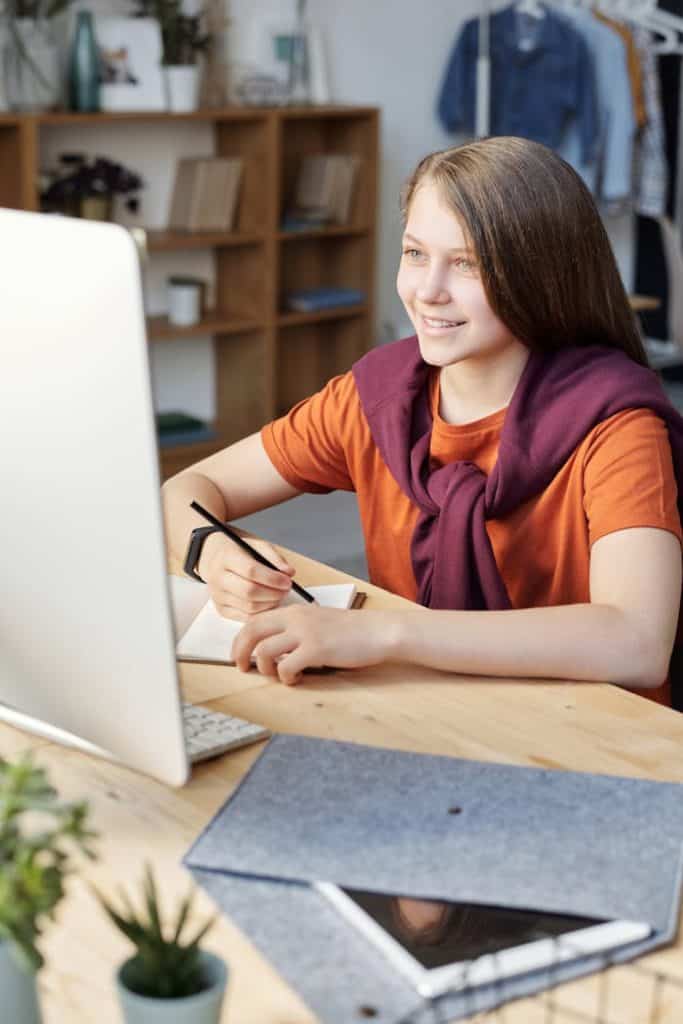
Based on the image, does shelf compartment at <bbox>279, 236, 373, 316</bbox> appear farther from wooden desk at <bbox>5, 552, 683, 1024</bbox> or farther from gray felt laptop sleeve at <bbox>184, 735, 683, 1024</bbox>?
gray felt laptop sleeve at <bbox>184, 735, 683, 1024</bbox>

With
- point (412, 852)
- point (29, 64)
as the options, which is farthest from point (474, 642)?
point (29, 64)

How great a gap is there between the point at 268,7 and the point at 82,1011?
15.2ft

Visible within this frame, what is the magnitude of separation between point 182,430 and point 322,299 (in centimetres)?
74

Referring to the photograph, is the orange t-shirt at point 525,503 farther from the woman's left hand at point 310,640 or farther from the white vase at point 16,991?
the white vase at point 16,991

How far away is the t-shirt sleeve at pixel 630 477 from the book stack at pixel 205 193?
3477 mm

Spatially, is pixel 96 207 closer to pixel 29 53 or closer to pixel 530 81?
pixel 29 53

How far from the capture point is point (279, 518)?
435cm

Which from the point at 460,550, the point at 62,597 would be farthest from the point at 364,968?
the point at 460,550

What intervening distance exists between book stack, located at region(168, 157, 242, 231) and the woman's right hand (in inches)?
138

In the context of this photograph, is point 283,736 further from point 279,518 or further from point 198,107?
point 198,107

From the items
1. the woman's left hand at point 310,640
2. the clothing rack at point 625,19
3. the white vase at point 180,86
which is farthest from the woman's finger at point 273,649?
the clothing rack at point 625,19

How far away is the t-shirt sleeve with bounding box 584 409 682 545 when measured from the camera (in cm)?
141

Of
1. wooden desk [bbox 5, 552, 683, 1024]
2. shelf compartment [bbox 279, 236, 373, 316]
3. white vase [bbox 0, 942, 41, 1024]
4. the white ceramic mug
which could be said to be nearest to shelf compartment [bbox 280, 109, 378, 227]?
shelf compartment [bbox 279, 236, 373, 316]

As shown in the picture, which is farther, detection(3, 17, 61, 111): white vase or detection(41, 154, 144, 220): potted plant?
detection(41, 154, 144, 220): potted plant
